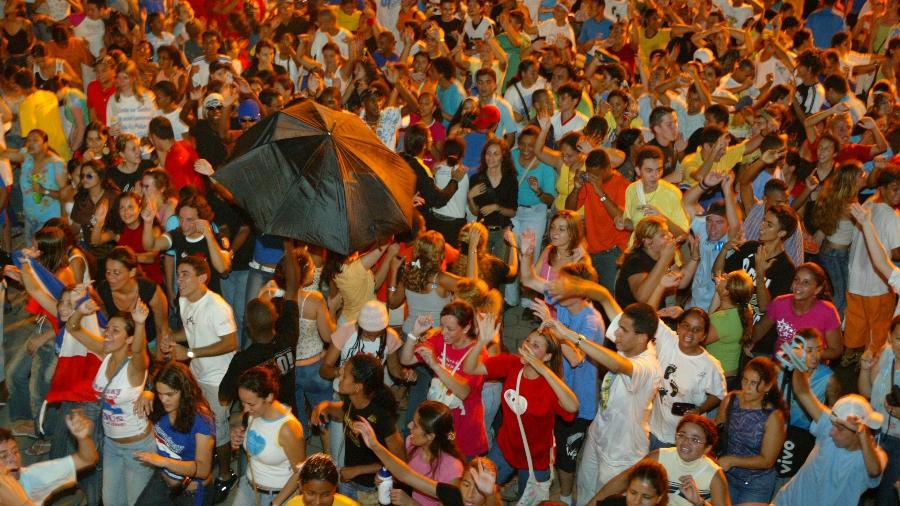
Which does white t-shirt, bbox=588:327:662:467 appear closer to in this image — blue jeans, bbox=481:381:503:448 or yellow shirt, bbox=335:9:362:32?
blue jeans, bbox=481:381:503:448

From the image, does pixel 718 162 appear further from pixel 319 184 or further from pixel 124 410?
pixel 124 410

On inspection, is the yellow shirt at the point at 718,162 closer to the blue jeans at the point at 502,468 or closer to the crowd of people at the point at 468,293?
the crowd of people at the point at 468,293

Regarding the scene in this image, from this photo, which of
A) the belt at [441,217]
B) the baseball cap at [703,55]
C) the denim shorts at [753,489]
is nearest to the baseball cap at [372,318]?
the denim shorts at [753,489]

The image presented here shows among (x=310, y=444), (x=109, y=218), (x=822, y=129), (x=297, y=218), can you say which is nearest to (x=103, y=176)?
(x=109, y=218)

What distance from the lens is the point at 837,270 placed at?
29.3ft

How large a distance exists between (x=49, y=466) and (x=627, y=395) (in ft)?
10.5

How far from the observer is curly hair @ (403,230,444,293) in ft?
24.2

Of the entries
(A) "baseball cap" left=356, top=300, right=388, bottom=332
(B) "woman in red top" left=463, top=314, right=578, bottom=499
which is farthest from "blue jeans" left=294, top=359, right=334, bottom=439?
(B) "woman in red top" left=463, top=314, right=578, bottom=499

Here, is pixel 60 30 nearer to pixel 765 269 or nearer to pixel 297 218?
pixel 297 218

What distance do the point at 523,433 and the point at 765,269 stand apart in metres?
2.47

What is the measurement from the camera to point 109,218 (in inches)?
328

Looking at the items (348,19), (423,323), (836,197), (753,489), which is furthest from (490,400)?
(348,19)

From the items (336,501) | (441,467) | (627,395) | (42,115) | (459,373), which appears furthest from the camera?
(42,115)

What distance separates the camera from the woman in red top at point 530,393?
19.9ft
